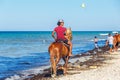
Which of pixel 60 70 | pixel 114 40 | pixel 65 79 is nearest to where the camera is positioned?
pixel 65 79

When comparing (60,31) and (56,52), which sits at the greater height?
(60,31)

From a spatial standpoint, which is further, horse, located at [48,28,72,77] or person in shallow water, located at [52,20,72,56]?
person in shallow water, located at [52,20,72,56]

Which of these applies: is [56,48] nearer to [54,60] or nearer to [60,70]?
[54,60]

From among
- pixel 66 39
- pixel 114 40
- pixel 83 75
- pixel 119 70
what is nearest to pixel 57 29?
pixel 66 39

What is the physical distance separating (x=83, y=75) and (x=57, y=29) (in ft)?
8.33

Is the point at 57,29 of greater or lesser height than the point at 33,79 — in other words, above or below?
above

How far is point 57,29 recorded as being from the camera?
725 inches

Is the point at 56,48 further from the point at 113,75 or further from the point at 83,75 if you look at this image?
the point at 113,75

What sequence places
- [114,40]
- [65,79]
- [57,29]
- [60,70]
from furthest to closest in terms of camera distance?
[114,40]
[60,70]
[57,29]
[65,79]

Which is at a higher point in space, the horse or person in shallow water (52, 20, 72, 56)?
person in shallow water (52, 20, 72, 56)

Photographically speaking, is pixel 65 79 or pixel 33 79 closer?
pixel 65 79

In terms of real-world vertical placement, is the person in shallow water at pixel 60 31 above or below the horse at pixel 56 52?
above

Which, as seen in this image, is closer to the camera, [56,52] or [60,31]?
[56,52]

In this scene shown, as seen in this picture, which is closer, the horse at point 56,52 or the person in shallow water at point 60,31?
the horse at point 56,52
